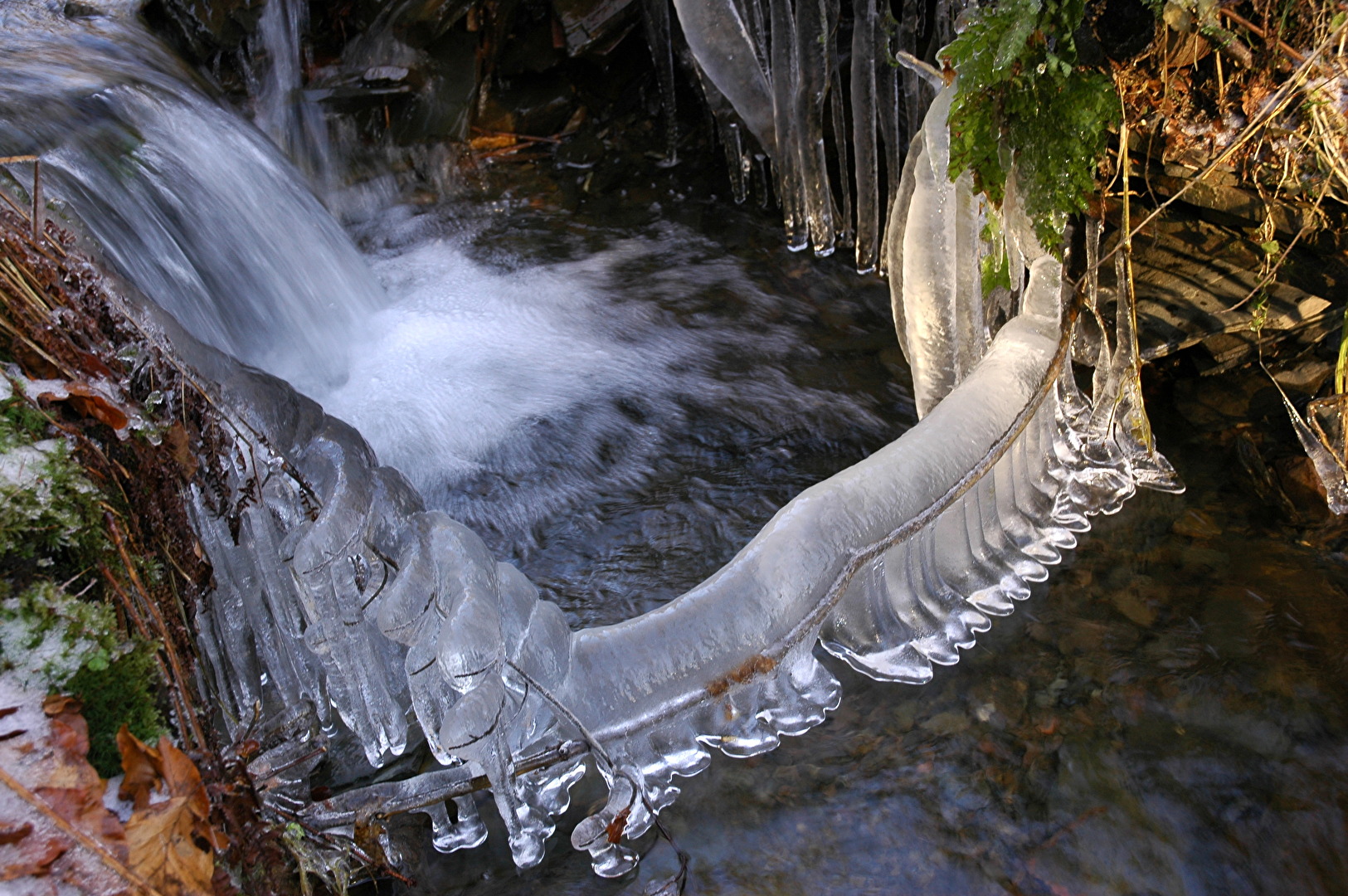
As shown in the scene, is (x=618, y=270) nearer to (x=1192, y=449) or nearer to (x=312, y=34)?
(x=312, y=34)

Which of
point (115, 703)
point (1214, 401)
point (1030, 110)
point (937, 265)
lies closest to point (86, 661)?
point (115, 703)

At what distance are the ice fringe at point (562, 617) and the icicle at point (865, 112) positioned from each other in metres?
2.10

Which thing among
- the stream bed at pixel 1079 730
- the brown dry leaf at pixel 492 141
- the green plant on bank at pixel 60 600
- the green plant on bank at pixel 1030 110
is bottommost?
the stream bed at pixel 1079 730

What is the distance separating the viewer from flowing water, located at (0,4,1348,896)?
231 centimetres

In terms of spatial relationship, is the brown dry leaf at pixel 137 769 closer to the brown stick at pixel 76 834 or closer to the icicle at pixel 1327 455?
the brown stick at pixel 76 834

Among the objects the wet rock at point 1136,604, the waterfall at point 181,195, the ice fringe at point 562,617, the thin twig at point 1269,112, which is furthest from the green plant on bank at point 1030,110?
the waterfall at point 181,195

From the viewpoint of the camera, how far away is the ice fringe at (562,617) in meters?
2.14

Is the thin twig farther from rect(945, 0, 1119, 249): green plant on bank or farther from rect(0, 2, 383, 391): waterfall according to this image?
rect(0, 2, 383, 391): waterfall

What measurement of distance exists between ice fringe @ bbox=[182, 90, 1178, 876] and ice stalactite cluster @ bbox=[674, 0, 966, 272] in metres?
2.19

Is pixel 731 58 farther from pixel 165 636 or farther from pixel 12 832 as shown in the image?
pixel 12 832

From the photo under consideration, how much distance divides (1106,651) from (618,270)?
153 inches

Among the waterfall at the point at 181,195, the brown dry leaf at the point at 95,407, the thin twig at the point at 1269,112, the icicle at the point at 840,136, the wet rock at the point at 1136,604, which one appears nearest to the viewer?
the brown dry leaf at the point at 95,407

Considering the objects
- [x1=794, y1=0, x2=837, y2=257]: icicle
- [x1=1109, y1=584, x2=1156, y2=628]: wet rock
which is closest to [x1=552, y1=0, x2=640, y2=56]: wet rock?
[x1=794, y1=0, x2=837, y2=257]: icicle

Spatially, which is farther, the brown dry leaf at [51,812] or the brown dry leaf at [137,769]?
the brown dry leaf at [137,769]
